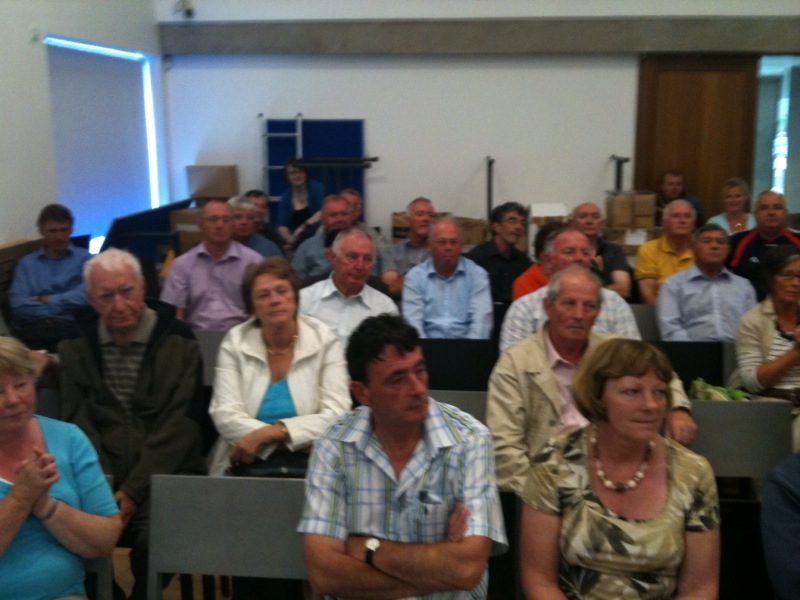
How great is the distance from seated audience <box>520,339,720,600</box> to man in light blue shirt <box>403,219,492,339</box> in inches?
91.9

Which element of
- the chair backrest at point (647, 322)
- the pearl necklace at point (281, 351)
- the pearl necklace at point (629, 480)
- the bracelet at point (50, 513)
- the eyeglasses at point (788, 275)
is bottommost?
the chair backrest at point (647, 322)

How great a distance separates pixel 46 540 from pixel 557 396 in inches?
61.8

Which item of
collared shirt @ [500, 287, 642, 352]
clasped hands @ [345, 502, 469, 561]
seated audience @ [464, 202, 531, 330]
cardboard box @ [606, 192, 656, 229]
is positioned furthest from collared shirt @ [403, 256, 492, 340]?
cardboard box @ [606, 192, 656, 229]

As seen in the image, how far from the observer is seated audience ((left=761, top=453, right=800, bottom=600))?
1.88 metres

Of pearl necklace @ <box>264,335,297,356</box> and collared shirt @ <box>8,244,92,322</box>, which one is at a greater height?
pearl necklace @ <box>264,335,297,356</box>

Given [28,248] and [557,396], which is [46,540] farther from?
[28,248]

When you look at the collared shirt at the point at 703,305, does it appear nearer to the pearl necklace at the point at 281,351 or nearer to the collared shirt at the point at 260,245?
the pearl necklace at the point at 281,351

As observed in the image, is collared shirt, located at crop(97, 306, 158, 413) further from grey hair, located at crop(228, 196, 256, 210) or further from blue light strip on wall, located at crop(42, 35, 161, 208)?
blue light strip on wall, located at crop(42, 35, 161, 208)

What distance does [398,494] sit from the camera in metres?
1.89

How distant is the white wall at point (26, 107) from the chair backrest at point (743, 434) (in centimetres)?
464

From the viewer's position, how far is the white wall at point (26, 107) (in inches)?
217

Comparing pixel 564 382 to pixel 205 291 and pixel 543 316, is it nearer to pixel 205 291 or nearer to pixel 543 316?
pixel 543 316

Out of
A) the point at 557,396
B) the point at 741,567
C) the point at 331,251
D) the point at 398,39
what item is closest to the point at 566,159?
the point at 398,39

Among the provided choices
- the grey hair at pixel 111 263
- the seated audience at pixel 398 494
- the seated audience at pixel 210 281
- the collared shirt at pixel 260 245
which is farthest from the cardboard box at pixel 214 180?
the seated audience at pixel 398 494
